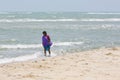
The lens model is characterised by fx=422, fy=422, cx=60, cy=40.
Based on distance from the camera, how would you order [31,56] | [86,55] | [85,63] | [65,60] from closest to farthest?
[85,63] → [65,60] → [86,55] → [31,56]

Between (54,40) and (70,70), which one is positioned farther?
(54,40)

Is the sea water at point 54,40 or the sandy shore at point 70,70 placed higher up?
the sandy shore at point 70,70

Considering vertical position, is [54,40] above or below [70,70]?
below

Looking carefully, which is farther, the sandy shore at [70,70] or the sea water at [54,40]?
the sea water at [54,40]

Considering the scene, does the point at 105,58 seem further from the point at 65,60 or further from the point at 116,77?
the point at 116,77

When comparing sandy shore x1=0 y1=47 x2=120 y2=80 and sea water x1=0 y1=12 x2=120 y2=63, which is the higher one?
sandy shore x1=0 y1=47 x2=120 y2=80

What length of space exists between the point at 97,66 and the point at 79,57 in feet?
7.42

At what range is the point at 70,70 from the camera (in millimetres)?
11203

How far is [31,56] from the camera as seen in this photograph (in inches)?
672

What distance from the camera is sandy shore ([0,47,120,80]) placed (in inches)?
401

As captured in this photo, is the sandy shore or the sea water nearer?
the sandy shore

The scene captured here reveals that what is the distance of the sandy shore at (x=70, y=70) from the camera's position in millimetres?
10195

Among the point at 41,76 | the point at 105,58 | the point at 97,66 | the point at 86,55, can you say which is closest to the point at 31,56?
the point at 86,55

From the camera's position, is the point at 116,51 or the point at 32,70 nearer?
the point at 32,70
